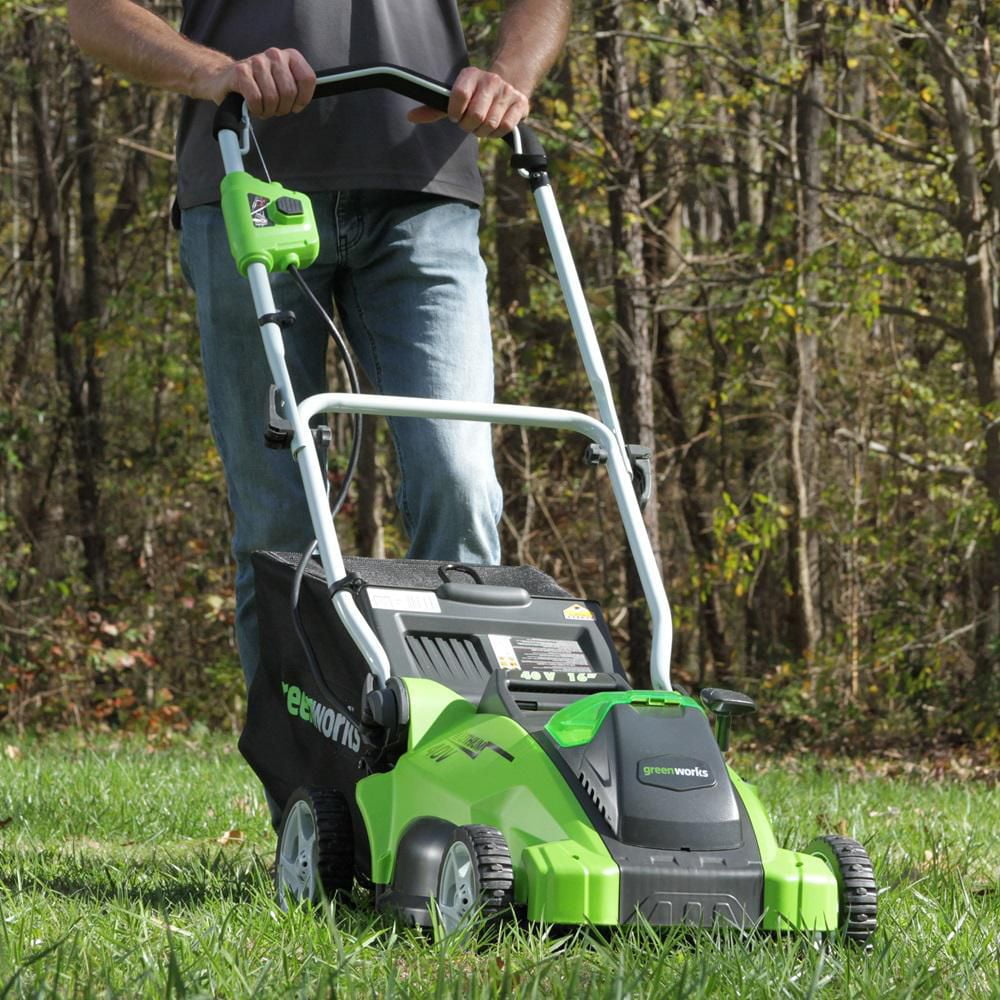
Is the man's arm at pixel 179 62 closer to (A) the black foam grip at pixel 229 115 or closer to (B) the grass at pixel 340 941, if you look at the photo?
(A) the black foam grip at pixel 229 115

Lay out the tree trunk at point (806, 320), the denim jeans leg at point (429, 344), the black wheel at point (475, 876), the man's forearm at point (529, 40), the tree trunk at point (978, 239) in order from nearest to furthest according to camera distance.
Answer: the black wheel at point (475, 876)
the denim jeans leg at point (429, 344)
the man's forearm at point (529, 40)
the tree trunk at point (978, 239)
the tree trunk at point (806, 320)

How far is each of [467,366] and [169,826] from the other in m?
1.44

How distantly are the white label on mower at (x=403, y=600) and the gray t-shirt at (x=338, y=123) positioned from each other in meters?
0.83

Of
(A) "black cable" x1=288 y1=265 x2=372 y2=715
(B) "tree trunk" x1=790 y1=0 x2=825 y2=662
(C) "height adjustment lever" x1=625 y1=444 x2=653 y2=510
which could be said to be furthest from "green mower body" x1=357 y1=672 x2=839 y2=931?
(B) "tree trunk" x1=790 y1=0 x2=825 y2=662

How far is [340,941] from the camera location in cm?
200

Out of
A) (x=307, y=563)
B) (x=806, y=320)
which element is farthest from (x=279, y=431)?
(x=806, y=320)

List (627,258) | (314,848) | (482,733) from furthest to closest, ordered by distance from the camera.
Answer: (627,258) < (314,848) < (482,733)

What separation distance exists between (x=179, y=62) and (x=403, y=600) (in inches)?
41.6

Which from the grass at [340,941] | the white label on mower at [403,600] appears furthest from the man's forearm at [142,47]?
the grass at [340,941]

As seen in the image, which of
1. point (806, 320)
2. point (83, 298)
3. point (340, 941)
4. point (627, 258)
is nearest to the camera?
point (340, 941)

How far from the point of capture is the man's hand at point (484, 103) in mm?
2789

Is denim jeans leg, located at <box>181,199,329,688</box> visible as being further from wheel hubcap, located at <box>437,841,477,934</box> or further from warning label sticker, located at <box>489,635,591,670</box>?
wheel hubcap, located at <box>437,841,477,934</box>

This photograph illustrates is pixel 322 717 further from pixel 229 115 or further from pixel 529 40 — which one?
pixel 529 40

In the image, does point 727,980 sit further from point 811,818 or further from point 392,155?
point 811,818
